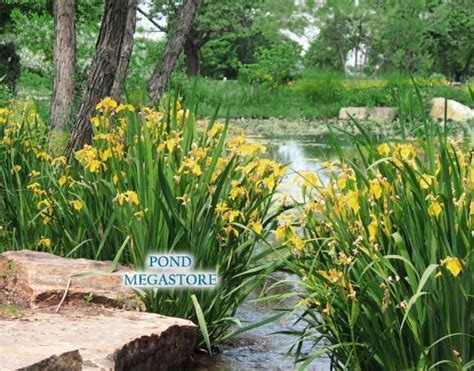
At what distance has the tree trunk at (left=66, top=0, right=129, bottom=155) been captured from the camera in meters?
5.47

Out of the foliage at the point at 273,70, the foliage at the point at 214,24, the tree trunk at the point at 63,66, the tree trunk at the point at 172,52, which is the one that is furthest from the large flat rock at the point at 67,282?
the foliage at the point at 214,24

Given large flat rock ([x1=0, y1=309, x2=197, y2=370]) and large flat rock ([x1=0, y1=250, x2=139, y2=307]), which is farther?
large flat rock ([x1=0, y1=250, x2=139, y2=307])

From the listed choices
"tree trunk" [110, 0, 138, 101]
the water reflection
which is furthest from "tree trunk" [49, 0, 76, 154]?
the water reflection

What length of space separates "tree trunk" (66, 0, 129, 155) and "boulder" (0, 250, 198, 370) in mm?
1366

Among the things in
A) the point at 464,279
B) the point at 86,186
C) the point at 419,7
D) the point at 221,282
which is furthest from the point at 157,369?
the point at 419,7

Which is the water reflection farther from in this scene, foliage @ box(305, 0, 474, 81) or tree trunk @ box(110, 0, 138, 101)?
foliage @ box(305, 0, 474, 81)

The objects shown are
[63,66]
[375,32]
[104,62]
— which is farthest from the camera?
[375,32]

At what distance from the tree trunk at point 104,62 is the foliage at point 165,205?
2.64ft

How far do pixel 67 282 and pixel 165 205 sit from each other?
0.55 meters

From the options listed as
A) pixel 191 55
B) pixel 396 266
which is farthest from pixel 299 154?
pixel 191 55

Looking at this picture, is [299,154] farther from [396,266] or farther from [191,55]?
[191,55]

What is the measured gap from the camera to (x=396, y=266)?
3092mm

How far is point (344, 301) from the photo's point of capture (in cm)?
297

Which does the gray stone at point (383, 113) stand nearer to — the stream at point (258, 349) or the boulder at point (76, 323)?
the stream at point (258, 349)
